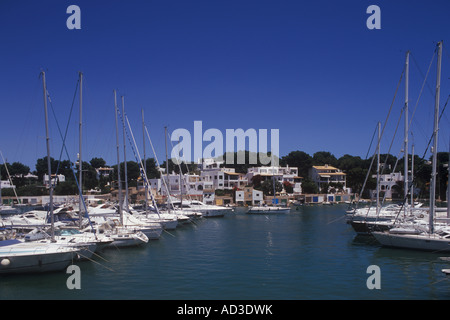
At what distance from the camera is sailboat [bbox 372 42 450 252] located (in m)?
28.2

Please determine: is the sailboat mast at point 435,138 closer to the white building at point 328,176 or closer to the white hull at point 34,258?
the white hull at point 34,258

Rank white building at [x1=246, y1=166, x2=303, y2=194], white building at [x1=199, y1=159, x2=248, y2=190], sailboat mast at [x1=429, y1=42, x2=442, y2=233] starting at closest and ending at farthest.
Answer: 1. sailboat mast at [x1=429, y1=42, x2=442, y2=233]
2. white building at [x1=199, y1=159, x2=248, y2=190]
3. white building at [x1=246, y1=166, x2=303, y2=194]

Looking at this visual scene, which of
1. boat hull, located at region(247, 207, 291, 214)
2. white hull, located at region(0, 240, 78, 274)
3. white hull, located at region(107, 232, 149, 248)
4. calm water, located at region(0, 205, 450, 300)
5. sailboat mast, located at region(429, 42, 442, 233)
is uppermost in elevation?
sailboat mast, located at region(429, 42, 442, 233)

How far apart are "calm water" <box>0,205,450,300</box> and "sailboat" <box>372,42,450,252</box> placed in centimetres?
63

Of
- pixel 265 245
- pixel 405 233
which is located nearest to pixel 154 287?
pixel 265 245

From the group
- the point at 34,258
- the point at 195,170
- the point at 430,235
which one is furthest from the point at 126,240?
the point at 195,170

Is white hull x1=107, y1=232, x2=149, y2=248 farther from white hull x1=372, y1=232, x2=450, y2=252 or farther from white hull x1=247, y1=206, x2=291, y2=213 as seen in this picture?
white hull x1=247, y1=206, x2=291, y2=213

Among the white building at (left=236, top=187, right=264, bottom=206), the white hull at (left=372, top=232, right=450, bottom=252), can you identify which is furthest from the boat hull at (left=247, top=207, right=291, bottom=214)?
the white hull at (left=372, top=232, right=450, bottom=252)

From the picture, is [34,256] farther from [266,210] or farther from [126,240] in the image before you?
[266,210]

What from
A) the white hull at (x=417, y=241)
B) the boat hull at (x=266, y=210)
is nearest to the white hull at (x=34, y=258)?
the white hull at (x=417, y=241)
